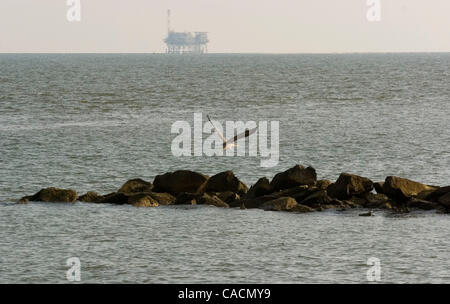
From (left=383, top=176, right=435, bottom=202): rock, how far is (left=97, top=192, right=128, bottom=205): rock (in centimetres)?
1131

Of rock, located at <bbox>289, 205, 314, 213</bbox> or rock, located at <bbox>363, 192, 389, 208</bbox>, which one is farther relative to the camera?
rock, located at <bbox>363, 192, 389, 208</bbox>

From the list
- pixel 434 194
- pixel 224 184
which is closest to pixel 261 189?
pixel 224 184

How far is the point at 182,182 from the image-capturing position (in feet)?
135

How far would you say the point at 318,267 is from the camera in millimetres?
29812

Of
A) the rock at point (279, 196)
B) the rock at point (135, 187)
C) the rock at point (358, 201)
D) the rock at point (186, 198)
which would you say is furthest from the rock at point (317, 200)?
the rock at point (135, 187)

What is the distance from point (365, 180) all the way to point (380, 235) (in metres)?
5.87

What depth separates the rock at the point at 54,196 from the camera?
41375 millimetres

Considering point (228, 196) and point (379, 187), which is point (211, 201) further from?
point (379, 187)

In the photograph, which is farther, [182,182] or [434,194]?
[182,182]

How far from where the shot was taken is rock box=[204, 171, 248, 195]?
1630 inches

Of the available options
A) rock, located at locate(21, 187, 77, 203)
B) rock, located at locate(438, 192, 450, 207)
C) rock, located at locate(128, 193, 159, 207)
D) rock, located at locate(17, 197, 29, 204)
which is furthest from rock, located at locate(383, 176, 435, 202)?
rock, located at locate(17, 197, 29, 204)

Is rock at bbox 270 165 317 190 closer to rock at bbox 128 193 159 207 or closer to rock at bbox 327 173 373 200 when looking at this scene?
rock at bbox 327 173 373 200

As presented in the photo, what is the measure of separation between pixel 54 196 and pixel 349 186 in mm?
12993

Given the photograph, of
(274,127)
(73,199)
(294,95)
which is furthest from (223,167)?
(294,95)
